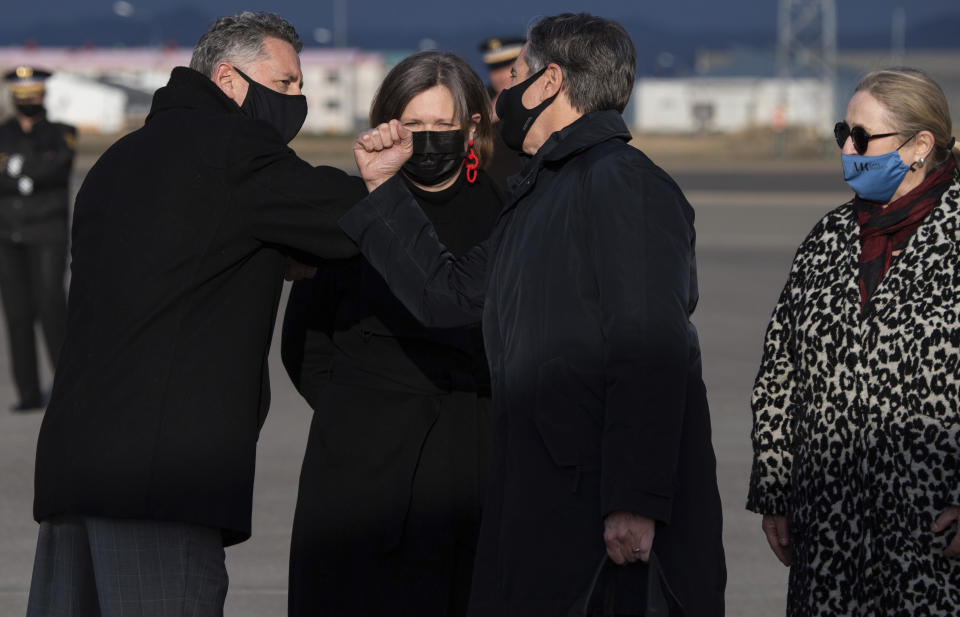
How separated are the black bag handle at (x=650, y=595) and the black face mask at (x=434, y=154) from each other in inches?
56.8

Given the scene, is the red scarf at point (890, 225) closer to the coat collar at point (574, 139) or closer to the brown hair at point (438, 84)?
the coat collar at point (574, 139)

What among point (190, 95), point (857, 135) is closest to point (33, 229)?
point (190, 95)

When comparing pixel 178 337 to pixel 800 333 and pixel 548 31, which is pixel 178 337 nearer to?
pixel 548 31

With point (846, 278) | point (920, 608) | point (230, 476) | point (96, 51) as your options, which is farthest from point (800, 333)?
point (96, 51)

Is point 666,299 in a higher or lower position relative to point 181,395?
higher

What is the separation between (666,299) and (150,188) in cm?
114

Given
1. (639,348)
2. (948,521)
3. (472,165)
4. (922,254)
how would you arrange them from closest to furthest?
(639,348)
(948,521)
(922,254)
(472,165)

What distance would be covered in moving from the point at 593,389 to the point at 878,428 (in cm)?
88

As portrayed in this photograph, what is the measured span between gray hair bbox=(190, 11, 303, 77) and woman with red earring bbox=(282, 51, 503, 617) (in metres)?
0.57

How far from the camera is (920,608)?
3334mm

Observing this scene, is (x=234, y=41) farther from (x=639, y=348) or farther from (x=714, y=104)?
(x=714, y=104)

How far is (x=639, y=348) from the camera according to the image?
2854 mm

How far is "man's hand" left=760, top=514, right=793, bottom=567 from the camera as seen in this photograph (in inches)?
144

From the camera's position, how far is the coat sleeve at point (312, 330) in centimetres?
408
